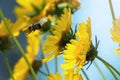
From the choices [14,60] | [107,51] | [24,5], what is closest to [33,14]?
[24,5]

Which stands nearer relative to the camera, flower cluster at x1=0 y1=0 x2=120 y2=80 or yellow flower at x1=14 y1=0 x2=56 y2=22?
flower cluster at x1=0 y1=0 x2=120 y2=80

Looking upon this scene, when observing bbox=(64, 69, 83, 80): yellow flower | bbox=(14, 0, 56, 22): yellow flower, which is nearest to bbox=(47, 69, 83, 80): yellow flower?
bbox=(64, 69, 83, 80): yellow flower

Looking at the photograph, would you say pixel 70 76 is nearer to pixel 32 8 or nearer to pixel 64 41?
pixel 64 41

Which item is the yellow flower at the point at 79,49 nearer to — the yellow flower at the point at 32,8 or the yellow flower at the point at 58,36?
the yellow flower at the point at 58,36

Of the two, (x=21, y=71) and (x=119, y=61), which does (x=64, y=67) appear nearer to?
(x=21, y=71)

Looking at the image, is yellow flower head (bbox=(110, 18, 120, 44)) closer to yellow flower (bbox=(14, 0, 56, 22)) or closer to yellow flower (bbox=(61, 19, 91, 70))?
yellow flower (bbox=(61, 19, 91, 70))

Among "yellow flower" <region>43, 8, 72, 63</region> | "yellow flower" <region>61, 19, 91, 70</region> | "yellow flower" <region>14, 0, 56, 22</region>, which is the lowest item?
"yellow flower" <region>61, 19, 91, 70</region>

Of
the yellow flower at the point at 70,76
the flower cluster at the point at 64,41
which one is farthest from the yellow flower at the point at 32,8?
the yellow flower at the point at 70,76
